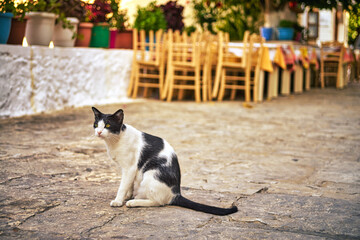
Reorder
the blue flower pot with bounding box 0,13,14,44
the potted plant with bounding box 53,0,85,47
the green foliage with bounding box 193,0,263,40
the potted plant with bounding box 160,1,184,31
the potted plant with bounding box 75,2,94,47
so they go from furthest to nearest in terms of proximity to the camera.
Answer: the green foliage with bounding box 193,0,263,40, the potted plant with bounding box 160,1,184,31, the potted plant with bounding box 75,2,94,47, the potted plant with bounding box 53,0,85,47, the blue flower pot with bounding box 0,13,14,44

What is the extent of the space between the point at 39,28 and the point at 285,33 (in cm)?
660

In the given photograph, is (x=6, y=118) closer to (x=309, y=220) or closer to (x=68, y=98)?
(x=68, y=98)

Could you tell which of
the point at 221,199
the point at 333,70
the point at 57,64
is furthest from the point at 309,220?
the point at 333,70

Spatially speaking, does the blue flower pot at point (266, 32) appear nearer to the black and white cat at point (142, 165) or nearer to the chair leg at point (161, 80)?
the chair leg at point (161, 80)

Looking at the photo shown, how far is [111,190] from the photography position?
2.80 meters

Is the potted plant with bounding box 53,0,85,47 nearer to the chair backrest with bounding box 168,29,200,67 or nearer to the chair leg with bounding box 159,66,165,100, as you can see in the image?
the chair backrest with bounding box 168,29,200,67

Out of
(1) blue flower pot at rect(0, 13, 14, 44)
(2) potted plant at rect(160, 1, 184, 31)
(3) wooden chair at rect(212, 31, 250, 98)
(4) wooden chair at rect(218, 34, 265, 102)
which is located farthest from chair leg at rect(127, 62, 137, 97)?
(1) blue flower pot at rect(0, 13, 14, 44)

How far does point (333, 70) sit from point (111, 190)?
33.7 ft

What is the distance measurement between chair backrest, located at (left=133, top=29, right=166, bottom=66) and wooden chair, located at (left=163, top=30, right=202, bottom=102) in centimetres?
18

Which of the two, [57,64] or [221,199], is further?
[57,64]

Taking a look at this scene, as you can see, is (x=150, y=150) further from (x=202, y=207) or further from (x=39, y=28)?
(x=39, y=28)

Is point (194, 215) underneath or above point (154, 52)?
underneath

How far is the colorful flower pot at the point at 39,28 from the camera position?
19.5ft

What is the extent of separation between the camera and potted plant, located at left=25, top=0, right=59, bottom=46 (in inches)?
233
